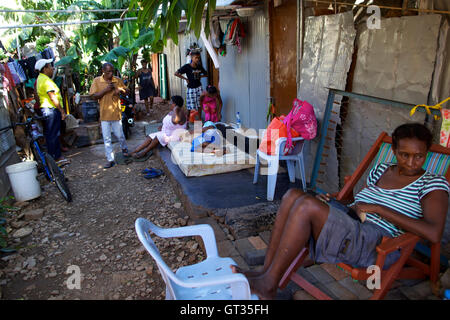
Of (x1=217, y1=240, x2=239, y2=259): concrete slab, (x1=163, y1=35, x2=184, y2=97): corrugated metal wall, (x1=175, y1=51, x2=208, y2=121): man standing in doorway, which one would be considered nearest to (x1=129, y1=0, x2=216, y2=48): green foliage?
(x1=217, y1=240, x2=239, y2=259): concrete slab

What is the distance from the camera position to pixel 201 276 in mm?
2191

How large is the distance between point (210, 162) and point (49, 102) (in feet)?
12.2

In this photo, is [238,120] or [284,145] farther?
[238,120]

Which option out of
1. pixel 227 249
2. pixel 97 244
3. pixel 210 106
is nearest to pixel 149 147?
pixel 210 106

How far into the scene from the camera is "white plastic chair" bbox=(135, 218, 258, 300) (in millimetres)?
1770

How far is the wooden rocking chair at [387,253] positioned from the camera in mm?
1979

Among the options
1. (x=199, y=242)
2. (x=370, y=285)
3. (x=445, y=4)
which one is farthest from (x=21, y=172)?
(x=445, y=4)

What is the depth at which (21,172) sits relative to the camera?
4.94 metres

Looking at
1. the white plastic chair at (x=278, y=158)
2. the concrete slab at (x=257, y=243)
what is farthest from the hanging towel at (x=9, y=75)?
the concrete slab at (x=257, y=243)

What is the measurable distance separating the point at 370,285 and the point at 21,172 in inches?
188

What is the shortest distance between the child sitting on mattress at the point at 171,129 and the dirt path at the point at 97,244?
1.02 metres

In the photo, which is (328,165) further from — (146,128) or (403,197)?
(146,128)

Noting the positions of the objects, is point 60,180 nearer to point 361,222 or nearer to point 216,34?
point 361,222

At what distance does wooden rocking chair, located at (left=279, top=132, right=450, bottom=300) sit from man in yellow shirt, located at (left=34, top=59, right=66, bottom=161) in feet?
18.5
